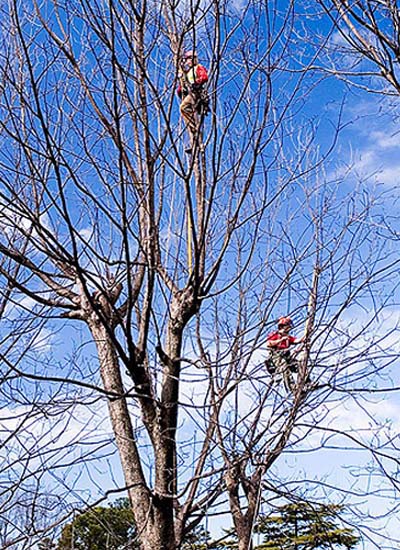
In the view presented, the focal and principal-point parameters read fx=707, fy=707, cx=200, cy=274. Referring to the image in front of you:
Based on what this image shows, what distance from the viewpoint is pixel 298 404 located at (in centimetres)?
374

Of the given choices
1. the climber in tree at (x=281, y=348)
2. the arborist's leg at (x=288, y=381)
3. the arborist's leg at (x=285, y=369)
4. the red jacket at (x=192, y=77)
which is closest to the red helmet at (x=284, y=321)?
the climber in tree at (x=281, y=348)

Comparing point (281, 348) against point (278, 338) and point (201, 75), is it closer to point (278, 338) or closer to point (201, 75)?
point (278, 338)

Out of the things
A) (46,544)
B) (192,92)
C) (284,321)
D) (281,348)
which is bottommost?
(46,544)

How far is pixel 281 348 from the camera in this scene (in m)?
3.41

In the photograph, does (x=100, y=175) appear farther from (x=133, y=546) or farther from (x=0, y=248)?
(x=133, y=546)

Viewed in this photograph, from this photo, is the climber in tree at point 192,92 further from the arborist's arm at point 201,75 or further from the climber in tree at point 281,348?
the climber in tree at point 281,348

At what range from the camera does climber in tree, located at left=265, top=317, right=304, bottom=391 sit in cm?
339

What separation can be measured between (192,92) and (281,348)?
131 centimetres

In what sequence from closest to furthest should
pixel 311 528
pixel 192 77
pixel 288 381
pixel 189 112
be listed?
pixel 192 77 → pixel 189 112 → pixel 288 381 → pixel 311 528

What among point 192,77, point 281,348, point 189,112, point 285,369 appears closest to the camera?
point 192,77

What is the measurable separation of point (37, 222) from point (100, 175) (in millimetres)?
457

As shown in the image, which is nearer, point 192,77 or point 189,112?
point 192,77

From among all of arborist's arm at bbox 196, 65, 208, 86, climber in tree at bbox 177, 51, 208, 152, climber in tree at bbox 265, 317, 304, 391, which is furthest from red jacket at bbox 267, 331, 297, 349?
arborist's arm at bbox 196, 65, 208, 86

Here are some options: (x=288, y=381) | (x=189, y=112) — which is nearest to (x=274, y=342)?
(x=288, y=381)
